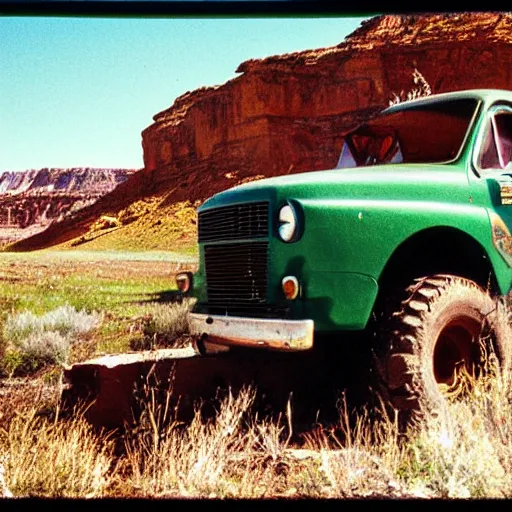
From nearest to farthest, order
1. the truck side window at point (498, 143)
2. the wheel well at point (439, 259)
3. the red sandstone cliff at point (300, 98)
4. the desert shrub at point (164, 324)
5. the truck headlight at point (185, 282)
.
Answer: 1. the wheel well at point (439, 259)
2. the truck side window at point (498, 143)
3. the truck headlight at point (185, 282)
4. the desert shrub at point (164, 324)
5. the red sandstone cliff at point (300, 98)

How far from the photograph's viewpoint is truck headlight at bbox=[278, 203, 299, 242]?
12.2ft

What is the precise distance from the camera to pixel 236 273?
4.12 metres

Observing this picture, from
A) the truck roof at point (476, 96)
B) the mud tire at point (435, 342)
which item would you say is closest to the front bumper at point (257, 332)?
the mud tire at point (435, 342)

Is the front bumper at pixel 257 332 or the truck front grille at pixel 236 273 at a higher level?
the truck front grille at pixel 236 273

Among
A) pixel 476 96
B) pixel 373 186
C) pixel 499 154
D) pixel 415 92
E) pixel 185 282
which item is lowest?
pixel 185 282

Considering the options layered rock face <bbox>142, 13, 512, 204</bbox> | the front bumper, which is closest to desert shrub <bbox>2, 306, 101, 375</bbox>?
the front bumper

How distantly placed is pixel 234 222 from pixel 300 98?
2982 cm

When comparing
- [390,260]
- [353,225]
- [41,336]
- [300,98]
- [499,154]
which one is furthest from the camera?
[300,98]

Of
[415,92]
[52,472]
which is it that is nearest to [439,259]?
[52,472]

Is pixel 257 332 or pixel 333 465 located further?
pixel 257 332

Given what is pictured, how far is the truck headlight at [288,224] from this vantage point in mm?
3715

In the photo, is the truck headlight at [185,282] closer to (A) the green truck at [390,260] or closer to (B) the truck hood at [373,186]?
(A) the green truck at [390,260]

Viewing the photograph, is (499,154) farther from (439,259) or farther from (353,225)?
(353,225)
